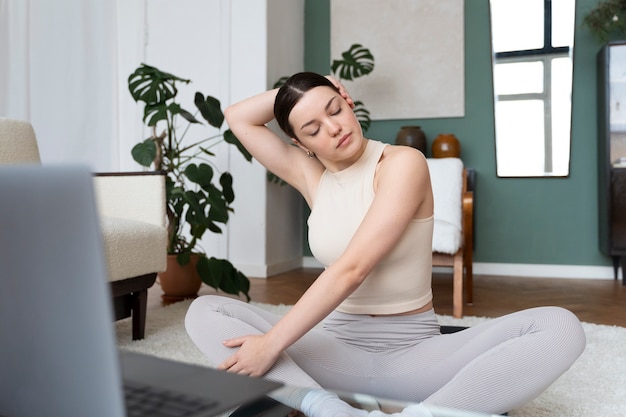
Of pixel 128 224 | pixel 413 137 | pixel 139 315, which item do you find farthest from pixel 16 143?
pixel 413 137

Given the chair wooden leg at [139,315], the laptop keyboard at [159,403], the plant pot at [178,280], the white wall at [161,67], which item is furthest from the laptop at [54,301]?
the white wall at [161,67]

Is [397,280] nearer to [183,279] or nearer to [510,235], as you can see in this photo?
[183,279]

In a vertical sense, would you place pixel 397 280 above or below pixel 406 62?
below

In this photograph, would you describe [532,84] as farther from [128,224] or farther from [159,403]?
[159,403]

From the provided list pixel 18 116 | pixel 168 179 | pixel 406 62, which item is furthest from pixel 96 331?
pixel 406 62

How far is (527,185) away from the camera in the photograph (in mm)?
4902

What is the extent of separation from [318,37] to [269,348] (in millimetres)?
4558

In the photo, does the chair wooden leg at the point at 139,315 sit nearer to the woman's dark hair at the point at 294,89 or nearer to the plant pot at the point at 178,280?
the plant pot at the point at 178,280

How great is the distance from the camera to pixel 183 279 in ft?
12.0

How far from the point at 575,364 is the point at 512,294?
1761mm

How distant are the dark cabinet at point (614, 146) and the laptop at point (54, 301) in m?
4.39

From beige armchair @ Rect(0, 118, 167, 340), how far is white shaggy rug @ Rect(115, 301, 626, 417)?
174mm

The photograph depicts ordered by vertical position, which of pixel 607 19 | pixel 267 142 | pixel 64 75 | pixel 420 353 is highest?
pixel 607 19

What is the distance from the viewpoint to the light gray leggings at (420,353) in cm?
120
